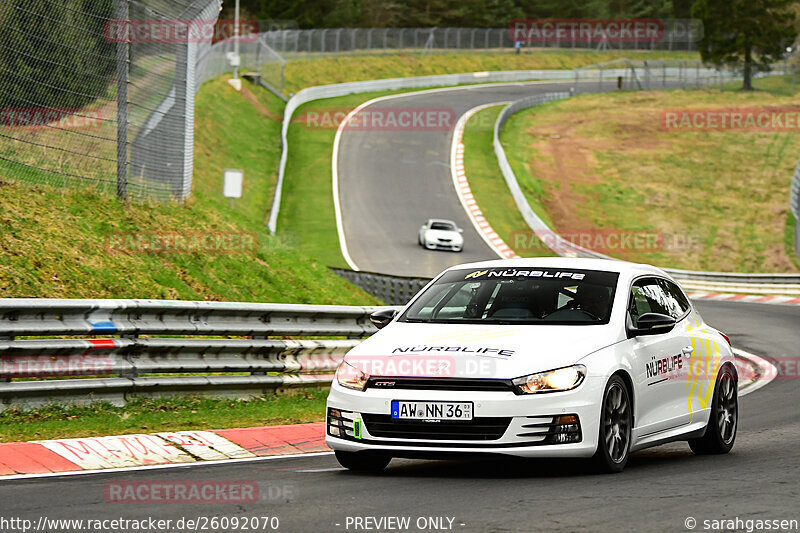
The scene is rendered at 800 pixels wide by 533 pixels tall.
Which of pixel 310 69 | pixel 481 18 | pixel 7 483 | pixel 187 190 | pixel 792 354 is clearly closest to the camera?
pixel 7 483

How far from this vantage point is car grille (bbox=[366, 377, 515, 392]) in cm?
747

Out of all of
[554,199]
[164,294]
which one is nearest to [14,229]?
[164,294]

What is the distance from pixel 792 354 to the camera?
19.9 meters

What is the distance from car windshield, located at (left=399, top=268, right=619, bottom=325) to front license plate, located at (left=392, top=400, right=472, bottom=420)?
1.11m

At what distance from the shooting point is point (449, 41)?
297ft

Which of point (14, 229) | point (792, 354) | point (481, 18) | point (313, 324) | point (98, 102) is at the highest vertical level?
point (481, 18)

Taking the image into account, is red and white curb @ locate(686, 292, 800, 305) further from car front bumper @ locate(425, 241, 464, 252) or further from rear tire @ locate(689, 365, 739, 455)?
rear tire @ locate(689, 365, 739, 455)

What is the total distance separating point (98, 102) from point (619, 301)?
820 cm

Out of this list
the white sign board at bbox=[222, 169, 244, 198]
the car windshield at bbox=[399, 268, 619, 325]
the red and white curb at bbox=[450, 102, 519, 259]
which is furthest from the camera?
the red and white curb at bbox=[450, 102, 519, 259]

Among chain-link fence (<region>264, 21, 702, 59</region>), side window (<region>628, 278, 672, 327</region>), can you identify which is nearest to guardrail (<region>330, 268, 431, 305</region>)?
side window (<region>628, 278, 672, 327</region>)

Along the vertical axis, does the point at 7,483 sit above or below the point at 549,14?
below

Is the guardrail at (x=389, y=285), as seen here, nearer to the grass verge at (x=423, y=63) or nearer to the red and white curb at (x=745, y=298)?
the red and white curb at (x=745, y=298)

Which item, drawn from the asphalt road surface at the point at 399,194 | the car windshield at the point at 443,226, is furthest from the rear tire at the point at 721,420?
the car windshield at the point at 443,226

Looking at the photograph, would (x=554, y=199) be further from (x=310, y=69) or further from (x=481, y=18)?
(x=481, y=18)
